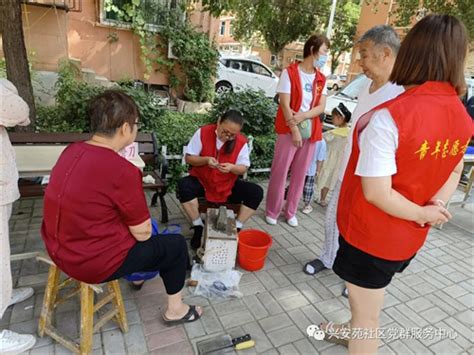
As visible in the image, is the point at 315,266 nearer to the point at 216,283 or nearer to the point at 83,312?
the point at 216,283

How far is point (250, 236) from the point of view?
2.83 meters

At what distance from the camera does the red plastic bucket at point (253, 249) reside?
266 centimetres

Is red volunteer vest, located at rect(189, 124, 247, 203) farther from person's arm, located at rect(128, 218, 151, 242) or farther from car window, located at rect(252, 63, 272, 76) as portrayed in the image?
car window, located at rect(252, 63, 272, 76)

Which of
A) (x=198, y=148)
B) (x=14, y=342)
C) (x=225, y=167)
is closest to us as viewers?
(x=14, y=342)

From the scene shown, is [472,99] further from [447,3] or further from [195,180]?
[195,180]

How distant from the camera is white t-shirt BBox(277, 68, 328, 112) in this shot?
3025mm

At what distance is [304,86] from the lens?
3043 millimetres

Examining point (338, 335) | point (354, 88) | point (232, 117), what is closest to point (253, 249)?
point (338, 335)

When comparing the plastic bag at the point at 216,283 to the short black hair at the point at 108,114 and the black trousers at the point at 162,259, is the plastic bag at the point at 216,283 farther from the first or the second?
the short black hair at the point at 108,114

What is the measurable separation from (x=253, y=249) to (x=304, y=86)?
1584mm

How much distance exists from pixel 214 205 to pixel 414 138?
197 centimetres

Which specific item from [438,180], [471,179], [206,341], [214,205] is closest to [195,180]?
[214,205]

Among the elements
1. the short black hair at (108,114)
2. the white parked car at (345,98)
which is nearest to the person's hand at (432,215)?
the short black hair at (108,114)

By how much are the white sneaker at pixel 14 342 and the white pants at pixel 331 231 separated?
207 cm
